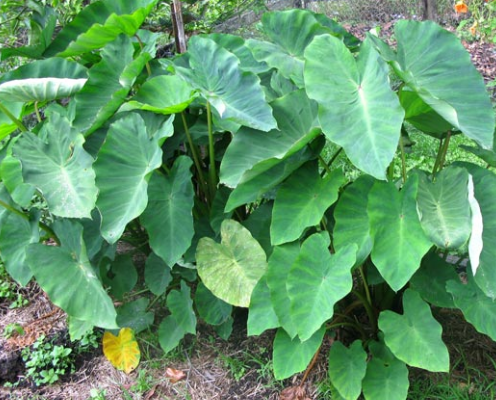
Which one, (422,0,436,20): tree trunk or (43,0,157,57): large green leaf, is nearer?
(43,0,157,57): large green leaf

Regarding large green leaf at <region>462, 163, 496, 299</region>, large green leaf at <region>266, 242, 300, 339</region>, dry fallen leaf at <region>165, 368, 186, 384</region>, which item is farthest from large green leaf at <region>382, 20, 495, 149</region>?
dry fallen leaf at <region>165, 368, 186, 384</region>

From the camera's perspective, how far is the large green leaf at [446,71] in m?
1.59

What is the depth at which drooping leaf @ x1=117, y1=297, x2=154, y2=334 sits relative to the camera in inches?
84.4

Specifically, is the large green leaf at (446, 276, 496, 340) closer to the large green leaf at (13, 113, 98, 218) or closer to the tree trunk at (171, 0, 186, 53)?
the large green leaf at (13, 113, 98, 218)

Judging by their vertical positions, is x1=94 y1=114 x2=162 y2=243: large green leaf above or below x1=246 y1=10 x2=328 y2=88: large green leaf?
below

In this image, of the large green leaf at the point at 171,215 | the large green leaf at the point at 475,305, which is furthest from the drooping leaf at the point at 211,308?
the large green leaf at the point at 475,305

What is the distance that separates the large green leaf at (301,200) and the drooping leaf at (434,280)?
1.23ft

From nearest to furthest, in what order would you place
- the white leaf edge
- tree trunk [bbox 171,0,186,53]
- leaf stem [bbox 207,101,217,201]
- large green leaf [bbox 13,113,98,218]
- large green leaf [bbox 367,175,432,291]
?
the white leaf edge, large green leaf [bbox 367,175,432,291], large green leaf [bbox 13,113,98,218], leaf stem [bbox 207,101,217,201], tree trunk [bbox 171,0,186,53]

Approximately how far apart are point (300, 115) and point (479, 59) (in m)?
3.07

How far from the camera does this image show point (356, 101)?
5.15 ft

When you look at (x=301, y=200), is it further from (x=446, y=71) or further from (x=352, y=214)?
(x=446, y=71)

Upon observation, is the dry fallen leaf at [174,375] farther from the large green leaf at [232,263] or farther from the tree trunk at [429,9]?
the tree trunk at [429,9]

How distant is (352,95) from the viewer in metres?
1.58

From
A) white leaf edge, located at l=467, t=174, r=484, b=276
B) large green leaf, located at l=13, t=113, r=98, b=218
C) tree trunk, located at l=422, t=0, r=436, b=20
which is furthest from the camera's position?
tree trunk, located at l=422, t=0, r=436, b=20
